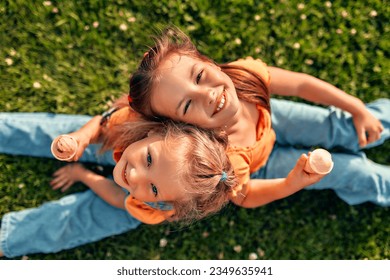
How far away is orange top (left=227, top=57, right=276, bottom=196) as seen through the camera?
217 cm

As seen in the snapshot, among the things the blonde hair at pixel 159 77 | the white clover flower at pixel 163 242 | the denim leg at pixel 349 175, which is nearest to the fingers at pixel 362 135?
the denim leg at pixel 349 175

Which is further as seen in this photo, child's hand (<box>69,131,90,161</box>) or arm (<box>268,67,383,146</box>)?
arm (<box>268,67,383,146</box>)

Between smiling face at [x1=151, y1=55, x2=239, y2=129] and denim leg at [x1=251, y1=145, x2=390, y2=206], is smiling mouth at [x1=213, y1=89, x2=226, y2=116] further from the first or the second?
denim leg at [x1=251, y1=145, x2=390, y2=206]

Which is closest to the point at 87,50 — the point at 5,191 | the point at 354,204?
the point at 5,191

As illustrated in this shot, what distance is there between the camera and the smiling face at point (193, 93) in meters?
1.92

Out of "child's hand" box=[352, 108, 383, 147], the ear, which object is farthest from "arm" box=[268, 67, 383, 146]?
the ear

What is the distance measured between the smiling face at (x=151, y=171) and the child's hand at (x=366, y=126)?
1.28m

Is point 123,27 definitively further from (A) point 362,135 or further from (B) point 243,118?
(A) point 362,135

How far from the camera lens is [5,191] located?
9.11ft

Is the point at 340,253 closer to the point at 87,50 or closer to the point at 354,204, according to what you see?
the point at 354,204

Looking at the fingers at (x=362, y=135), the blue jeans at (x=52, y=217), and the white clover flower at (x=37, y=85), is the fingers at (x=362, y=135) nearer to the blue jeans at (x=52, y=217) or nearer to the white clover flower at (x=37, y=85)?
the blue jeans at (x=52, y=217)

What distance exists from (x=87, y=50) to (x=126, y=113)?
83 cm

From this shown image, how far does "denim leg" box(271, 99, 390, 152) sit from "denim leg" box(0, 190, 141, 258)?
1088 mm

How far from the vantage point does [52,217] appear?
264cm
